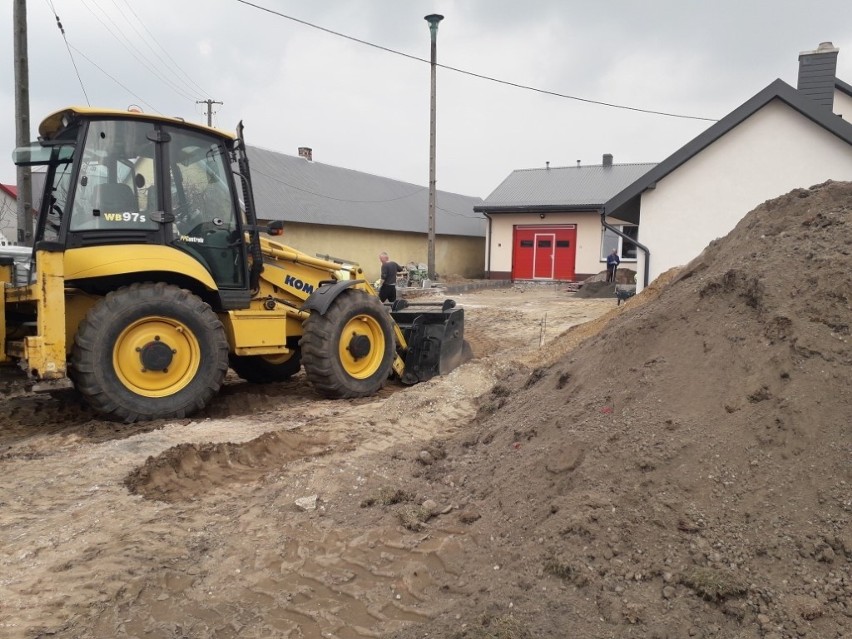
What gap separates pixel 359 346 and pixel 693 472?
16.1 ft

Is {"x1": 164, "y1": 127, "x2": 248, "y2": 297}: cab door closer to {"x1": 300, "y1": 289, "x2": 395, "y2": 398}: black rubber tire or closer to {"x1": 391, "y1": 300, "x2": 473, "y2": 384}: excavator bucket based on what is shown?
{"x1": 300, "y1": 289, "x2": 395, "y2": 398}: black rubber tire

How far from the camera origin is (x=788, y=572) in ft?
9.48

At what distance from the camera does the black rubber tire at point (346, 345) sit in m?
7.44

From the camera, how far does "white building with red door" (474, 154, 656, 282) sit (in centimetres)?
2566

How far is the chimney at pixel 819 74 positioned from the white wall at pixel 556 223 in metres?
11.4

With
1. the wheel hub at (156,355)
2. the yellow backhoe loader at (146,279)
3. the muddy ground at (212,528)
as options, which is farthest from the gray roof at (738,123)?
the wheel hub at (156,355)

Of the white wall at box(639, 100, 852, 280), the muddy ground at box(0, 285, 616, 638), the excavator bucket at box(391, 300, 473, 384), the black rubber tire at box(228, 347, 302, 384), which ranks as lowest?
the muddy ground at box(0, 285, 616, 638)

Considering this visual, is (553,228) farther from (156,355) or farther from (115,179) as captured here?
(156,355)

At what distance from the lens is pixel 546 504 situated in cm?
375

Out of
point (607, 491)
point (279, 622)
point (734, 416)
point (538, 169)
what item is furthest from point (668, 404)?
point (538, 169)

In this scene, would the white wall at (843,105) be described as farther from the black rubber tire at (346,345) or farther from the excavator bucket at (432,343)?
the black rubber tire at (346,345)

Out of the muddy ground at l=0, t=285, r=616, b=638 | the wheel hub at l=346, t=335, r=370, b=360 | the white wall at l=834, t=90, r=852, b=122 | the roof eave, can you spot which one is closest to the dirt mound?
the muddy ground at l=0, t=285, r=616, b=638

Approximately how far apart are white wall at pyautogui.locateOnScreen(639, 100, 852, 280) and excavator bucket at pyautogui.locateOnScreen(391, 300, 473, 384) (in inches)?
220

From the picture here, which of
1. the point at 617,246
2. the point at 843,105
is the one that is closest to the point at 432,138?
the point at 617,246
